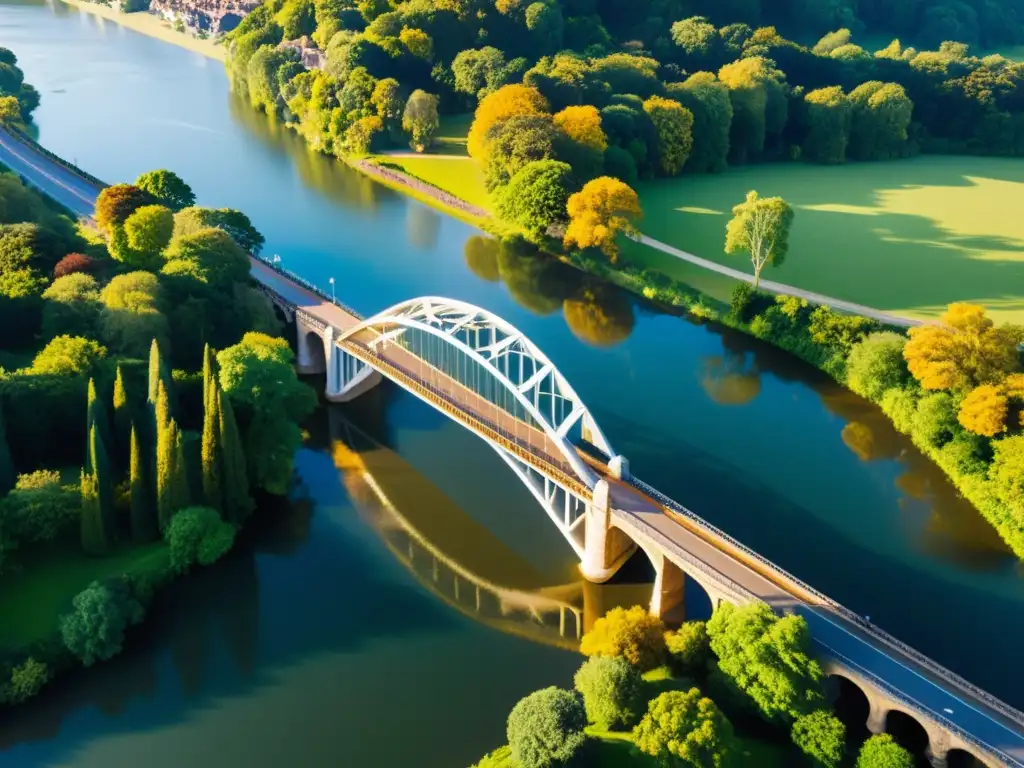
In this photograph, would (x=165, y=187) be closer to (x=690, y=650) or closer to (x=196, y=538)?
(x=196, y=538)

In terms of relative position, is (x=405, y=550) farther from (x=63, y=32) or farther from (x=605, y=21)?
(x=63, y=32)

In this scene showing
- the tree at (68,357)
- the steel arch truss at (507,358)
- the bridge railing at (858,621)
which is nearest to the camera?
the bridge railing at (858,621)

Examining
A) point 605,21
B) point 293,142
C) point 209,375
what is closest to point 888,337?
point 209,375

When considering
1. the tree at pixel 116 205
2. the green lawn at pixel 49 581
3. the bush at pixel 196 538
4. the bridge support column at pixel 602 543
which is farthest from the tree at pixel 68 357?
the bridge support column at pixel 602 543

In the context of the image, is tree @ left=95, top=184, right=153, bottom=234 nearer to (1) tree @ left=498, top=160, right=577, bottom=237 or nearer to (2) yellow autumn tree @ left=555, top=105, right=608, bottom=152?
(1) tree @ left=498, top=160, right=577, bottom=237

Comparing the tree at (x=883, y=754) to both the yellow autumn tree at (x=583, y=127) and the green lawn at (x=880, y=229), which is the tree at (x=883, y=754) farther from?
the yellow autumn tree at (x=583, y=127)

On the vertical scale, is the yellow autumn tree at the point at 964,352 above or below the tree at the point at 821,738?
above

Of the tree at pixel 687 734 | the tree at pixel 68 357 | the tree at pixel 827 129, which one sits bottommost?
the tree at pixel 687 734
